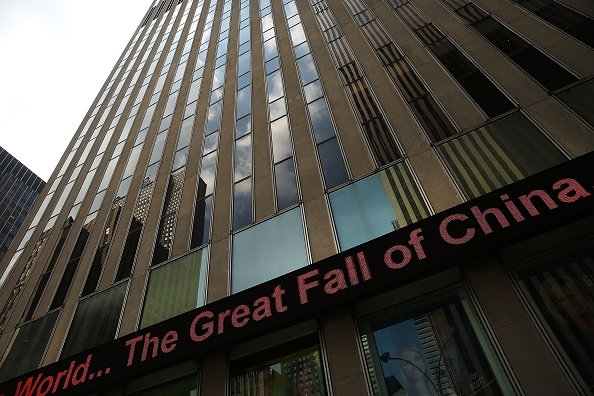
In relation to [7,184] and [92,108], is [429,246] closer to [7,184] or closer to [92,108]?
[92,108]

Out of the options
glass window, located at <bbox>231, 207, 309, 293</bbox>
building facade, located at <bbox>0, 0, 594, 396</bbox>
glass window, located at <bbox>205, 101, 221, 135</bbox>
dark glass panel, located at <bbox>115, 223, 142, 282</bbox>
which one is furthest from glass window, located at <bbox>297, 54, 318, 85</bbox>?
dark glass panel, located at <bbox>115, 223, 142, 282</bbox>

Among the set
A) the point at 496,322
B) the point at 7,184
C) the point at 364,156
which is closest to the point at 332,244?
the point at 364,156

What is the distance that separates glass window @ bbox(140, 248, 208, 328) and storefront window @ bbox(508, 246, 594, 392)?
28.6 feet

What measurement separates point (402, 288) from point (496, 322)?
2063 millimetres

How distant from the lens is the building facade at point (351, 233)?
25.2ft

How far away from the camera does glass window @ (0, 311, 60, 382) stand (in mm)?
13586

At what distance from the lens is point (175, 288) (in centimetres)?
1260

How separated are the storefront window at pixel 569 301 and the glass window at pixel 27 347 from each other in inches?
606

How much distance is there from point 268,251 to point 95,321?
7.02 m

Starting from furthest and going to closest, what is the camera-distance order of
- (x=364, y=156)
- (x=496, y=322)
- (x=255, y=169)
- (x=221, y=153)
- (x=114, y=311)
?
1. (x=221, y=153)
2. (x=255, y=169)
3. (x=114, y=311)
4. (x=364, y=156)
5. (x=496, y=322)

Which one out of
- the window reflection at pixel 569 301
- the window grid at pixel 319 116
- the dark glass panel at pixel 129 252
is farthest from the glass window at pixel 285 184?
the window reflection at pixel 569 301

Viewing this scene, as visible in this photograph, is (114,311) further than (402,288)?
Yes

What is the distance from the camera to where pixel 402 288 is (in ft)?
29.0

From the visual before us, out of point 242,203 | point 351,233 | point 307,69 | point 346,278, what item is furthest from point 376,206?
point 307,69
